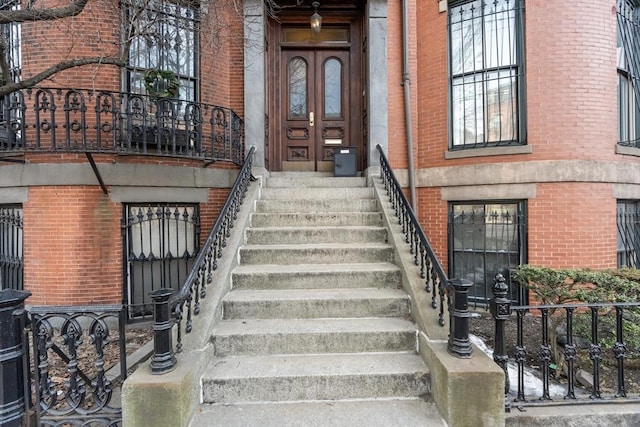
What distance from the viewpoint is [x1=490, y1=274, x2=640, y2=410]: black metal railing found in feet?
9.05

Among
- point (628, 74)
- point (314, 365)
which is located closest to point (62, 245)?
point (314, 365)

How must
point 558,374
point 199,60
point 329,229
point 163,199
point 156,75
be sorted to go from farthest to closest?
point 199,60
point 163,199
point 156,75
point 329,229
point 558,374

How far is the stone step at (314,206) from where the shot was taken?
5.04 m

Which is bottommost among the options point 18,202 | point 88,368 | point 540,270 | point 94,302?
point 88,368

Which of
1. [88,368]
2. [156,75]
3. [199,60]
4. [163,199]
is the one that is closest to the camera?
[88,368]

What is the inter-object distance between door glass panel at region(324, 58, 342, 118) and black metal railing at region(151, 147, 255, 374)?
329cm

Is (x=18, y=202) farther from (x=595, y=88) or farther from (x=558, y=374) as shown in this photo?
(x=595, y=88)

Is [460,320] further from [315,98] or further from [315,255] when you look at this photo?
[315,98]

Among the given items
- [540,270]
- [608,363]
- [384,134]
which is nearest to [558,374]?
[608,363]

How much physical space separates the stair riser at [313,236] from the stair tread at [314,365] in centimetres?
165

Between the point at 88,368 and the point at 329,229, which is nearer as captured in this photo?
the point at 88,368

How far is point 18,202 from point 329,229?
486 cm

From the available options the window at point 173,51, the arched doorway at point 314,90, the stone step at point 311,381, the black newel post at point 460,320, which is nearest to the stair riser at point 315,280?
the stone step at point 311,381

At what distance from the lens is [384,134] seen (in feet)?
20.3
